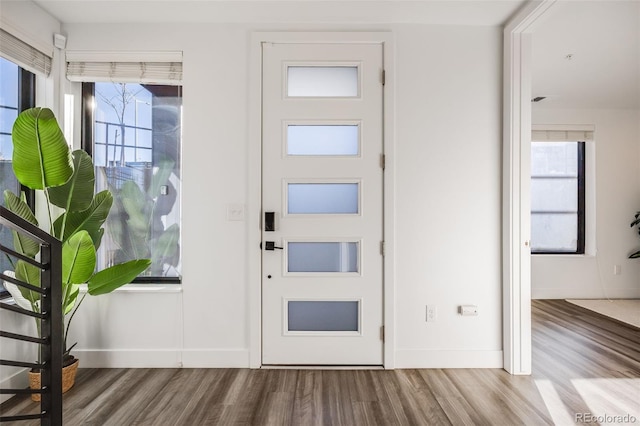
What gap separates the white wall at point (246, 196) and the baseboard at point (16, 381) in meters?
0.34

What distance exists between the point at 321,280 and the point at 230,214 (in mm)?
849

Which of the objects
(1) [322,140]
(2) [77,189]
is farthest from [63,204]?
(1) [322,140]

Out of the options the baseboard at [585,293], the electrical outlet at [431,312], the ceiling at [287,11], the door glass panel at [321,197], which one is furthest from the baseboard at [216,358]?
the baseboard at [585,293]

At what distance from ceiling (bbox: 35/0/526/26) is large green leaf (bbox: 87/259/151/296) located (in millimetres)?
1788

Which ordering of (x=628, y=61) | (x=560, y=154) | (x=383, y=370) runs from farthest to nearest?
(x=560, y=154) < (x=628, y=61) < (x=383, y=370)

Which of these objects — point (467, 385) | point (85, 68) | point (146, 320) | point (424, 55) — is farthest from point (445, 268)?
point (85, 68)

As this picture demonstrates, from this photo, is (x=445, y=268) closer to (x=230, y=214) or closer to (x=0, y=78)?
(x=230, y=214)

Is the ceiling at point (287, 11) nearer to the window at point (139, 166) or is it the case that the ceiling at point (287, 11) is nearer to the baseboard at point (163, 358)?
the window at point (139, 166)

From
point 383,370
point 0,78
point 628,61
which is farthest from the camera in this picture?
point 628,61

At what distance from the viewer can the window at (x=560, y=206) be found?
4.74 m

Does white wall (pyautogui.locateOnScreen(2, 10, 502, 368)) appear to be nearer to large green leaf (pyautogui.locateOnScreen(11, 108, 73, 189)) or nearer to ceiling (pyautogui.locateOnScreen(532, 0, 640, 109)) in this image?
ceiling (pyautogui.locateOnScreen(532, 0, 640, 109))

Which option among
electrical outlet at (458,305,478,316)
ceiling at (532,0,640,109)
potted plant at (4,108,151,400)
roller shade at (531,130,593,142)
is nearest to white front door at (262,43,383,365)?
electrical outlet at (458,305,478,316)

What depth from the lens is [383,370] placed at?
249cm

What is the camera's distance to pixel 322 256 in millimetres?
2562
